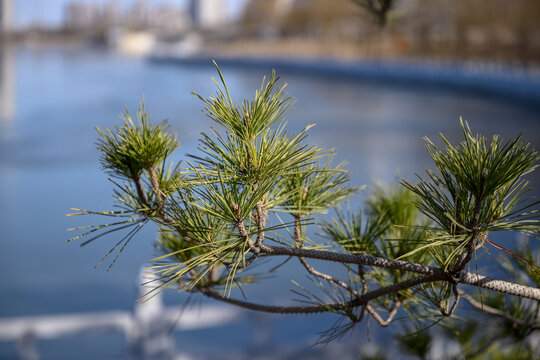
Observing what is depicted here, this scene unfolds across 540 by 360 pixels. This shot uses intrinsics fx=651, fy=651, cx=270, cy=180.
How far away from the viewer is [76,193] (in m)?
2.93

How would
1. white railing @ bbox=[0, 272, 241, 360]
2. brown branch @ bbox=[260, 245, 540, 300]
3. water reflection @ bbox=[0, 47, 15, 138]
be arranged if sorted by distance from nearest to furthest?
brown branch @ bbox=[260, 245, 540, 300] → white railing @ bbox=[0, 272, 241, 360] → water reflection @ bbox=[0, 47, 15, 138]

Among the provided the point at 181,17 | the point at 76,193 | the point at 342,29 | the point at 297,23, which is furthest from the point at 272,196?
the point at 181,17

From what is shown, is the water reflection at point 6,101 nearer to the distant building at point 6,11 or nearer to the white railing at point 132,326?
the distant building at point 6,11

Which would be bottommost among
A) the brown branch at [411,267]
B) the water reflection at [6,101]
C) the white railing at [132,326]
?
the white railing at [132,326]

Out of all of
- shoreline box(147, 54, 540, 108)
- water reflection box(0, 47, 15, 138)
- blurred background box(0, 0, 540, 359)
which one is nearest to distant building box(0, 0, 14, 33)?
water reflection box(0, 47, 15, 138)

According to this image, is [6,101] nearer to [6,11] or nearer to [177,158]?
[177,158]

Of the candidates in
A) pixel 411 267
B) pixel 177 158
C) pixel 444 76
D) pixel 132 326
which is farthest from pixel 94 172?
pixel 444 76

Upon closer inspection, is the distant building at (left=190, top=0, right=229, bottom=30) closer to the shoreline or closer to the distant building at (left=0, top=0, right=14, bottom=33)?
the distant building at (left=0, top=0, right=14, bottom=33)

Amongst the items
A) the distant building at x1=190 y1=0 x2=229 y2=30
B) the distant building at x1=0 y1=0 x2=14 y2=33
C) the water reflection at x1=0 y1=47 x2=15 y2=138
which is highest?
the distant building at x1=190 y1=0 x2=229 y2=30

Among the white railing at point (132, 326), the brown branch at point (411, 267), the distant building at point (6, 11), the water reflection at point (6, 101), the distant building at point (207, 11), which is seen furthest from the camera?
the distant building at point (207, 11)

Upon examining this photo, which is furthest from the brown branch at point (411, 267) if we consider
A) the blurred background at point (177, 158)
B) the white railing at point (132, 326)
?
the white railing at point (132, 326)

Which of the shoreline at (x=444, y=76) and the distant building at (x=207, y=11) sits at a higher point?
the distant building at (x=207, y=11)

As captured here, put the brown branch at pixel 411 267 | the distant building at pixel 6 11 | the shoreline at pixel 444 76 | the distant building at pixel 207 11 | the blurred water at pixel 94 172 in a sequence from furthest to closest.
→ 1. the distant building at pixel 207 11
2. the distant building at pixel 6 11
3. the shoreline at pixel 444 76
4. the blurred water at pixel 94 172
5. the brown branch at pixel 411 267

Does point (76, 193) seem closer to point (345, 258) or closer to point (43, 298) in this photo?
point (43, 298)
